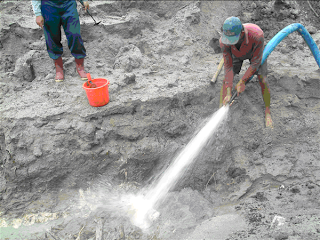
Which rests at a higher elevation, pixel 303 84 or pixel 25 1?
pixel 25 1

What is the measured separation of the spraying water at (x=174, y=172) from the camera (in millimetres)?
3422

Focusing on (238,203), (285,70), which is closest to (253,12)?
(285,70)

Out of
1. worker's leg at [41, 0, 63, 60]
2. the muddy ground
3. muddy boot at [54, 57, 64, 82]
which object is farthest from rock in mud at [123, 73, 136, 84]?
worker's leg at [41, 0, 63, 60]

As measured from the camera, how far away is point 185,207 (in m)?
3.38

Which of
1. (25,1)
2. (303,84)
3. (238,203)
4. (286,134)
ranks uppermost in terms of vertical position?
(25,1)

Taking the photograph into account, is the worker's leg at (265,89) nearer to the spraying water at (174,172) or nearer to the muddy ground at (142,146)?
the muddy ground at (142,146)

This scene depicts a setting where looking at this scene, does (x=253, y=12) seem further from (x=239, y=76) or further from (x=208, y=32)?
(x=239, y=76)

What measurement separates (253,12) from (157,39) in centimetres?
261

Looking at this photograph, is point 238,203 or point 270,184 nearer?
point 238,203

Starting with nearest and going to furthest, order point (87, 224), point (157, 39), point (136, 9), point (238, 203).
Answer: point (87, 224) < point (238, 203) < point (157, 39) < point (136, 9)

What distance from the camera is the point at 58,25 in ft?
12.9

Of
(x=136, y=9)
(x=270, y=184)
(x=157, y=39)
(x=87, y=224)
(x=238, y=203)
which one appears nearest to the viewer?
(x=87, y=224)

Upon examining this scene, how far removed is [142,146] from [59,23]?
2374mm

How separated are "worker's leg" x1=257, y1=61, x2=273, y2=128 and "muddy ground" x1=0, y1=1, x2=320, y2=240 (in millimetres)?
107
